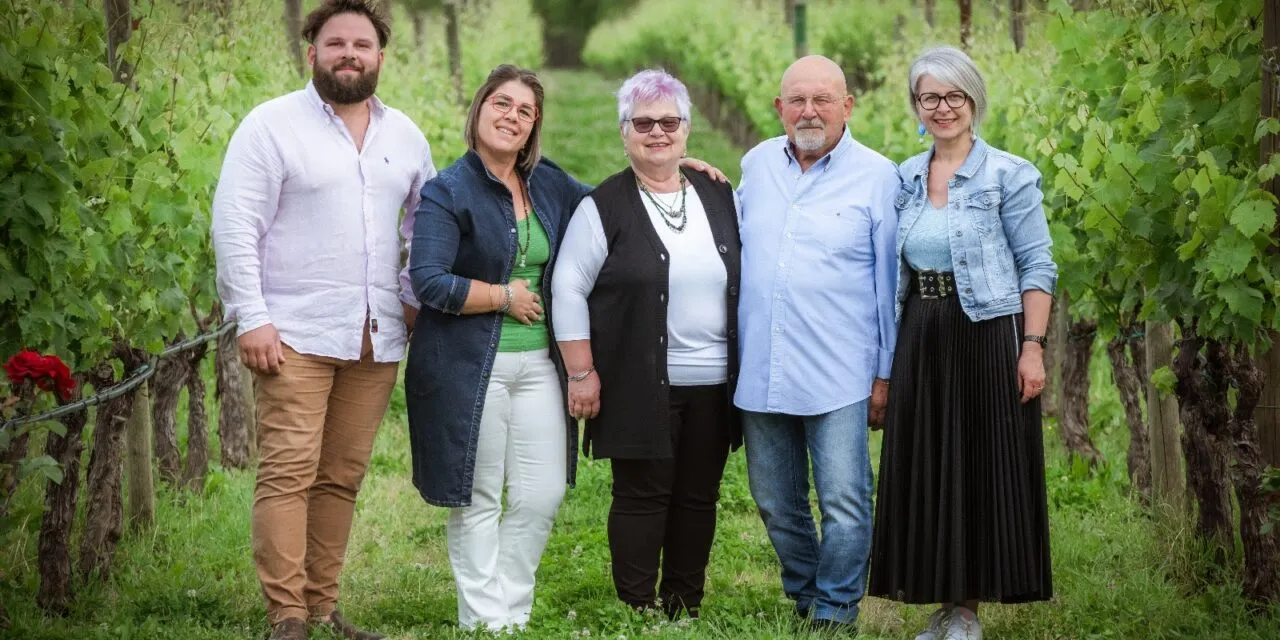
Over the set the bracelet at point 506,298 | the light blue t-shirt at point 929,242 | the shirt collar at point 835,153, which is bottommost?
the bracelet at point 506,298

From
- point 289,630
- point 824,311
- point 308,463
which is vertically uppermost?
point 824,311

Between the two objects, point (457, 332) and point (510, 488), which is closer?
point (457, 332)

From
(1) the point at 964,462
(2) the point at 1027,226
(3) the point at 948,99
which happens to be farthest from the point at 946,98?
(1) the point at 964,462

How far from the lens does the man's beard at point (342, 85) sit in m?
4.32

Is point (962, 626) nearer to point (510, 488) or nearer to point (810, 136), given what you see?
point (510, 488)

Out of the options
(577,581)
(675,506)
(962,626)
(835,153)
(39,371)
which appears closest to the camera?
(39,371)

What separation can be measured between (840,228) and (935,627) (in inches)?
52.6

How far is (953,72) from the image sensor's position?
4246 millimetres

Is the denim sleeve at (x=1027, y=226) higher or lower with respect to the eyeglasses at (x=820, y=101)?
lower

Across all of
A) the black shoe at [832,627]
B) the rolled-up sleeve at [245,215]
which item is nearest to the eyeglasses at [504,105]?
the rolled-up sleeve at [245,215]

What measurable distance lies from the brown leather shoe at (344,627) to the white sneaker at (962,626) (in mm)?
1845

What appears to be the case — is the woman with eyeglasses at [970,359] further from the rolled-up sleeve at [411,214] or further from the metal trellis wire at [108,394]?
the metal trellis wire at [108,394]

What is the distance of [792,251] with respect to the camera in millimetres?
4484

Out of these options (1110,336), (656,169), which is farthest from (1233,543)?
(656,169)
